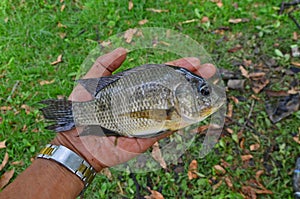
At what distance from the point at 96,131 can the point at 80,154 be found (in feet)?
0.71

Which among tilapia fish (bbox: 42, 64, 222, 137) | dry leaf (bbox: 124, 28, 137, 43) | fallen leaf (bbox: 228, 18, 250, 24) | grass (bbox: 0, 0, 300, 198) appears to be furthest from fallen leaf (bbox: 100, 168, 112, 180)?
fallen leaf (bbox: 228, 18, 250, 24)

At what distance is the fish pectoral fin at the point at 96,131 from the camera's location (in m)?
2.41

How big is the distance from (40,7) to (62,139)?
267 cm

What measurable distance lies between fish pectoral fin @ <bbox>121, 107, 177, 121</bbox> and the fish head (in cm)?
7

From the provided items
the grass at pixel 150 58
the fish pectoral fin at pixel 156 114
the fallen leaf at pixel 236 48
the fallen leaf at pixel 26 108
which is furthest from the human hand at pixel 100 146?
the fallen leaf at pixel 236 48

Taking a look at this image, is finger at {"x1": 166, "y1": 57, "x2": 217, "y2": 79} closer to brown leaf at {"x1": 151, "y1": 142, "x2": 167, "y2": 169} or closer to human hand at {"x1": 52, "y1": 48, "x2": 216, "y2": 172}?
human hand at {"x1": 52, "y1": 48, "x2": 216, "y2": 172}

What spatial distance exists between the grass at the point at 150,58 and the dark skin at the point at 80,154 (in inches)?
29.3

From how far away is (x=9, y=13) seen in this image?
4570mm

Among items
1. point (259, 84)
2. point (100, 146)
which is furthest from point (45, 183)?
point (259, 84)

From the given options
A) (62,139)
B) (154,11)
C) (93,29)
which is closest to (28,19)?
(93,29)

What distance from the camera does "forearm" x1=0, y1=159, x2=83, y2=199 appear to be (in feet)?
7.30

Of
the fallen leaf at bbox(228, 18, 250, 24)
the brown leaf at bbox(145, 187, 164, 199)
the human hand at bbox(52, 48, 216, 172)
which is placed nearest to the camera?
the human hand at bbox(52, 48, 216, 172)

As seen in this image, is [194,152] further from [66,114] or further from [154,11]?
[154,11]

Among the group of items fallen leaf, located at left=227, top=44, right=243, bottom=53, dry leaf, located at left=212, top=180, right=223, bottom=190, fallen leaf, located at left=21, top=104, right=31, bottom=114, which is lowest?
dry leaf, located at left=212, top=180, right=223, bottom=190
